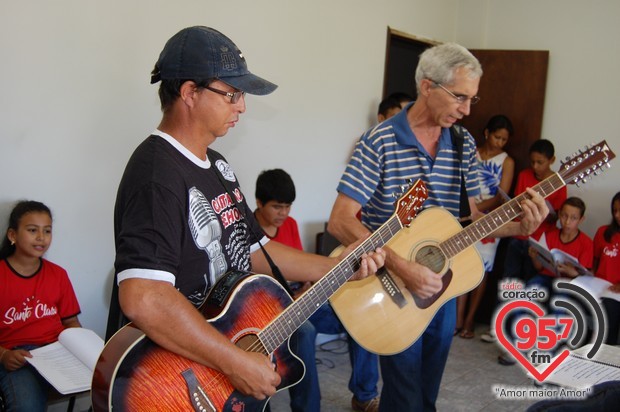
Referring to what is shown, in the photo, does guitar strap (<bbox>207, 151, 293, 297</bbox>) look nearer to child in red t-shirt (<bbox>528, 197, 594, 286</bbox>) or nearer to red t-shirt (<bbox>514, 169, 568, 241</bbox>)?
child in red t-shirt (<bbox>528, 197, 594, 286</bbox>)

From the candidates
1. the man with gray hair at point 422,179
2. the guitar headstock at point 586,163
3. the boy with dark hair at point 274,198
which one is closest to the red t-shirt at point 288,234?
the boy with dark hair at point 274,198

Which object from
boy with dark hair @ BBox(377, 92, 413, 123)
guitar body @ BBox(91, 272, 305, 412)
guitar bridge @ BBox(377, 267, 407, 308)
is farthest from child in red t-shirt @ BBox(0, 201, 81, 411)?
boy with dark hair @ BBox(377, 92, 413, 123)

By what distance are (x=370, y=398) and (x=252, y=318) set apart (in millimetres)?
1924

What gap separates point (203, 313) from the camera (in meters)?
1.88

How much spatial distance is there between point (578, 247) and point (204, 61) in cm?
396

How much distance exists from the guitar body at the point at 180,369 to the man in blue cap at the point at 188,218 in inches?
0.5

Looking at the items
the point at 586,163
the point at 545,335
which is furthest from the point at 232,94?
the point at 545,335

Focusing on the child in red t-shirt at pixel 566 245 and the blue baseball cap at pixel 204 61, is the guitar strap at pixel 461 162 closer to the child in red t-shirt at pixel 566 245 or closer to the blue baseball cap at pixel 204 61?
the blue baseball cap at pixel 204 61

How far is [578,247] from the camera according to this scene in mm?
4828

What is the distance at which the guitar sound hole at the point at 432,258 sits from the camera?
8.70 feet

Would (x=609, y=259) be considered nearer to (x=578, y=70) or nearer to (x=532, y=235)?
(x=532, y=235)

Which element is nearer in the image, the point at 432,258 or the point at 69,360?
the point at 432,258

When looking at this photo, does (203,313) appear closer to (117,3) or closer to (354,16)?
(117,3)

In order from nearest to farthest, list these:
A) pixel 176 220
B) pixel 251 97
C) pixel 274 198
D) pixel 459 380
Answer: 1. pixel 176 220
2. pixel 274 198
3. pixel 251 97
4. pixel 459 380
